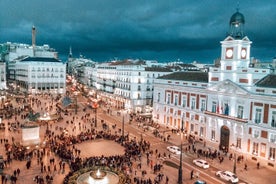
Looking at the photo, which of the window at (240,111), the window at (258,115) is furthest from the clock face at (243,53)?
the window at (258,115)

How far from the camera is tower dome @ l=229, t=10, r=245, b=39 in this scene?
1628 inches

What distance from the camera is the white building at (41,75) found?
11044 cm

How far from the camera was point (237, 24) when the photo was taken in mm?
41406

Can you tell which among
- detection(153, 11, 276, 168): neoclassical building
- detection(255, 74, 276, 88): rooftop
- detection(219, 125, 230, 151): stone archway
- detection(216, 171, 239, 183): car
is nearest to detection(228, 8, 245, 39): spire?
detection(153, 11, 276, 168): neoclassical building

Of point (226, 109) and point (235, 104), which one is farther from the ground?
point (235, 104)

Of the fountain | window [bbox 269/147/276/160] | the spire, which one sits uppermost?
the spire

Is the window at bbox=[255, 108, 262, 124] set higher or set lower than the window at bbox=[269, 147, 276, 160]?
higher

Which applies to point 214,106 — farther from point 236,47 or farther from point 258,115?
point 236,47

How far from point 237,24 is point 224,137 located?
19054 millimetres

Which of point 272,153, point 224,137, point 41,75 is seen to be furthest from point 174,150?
point 41,75

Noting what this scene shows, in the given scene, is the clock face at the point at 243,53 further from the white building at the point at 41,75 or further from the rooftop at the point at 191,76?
the white building at the point at 41,75

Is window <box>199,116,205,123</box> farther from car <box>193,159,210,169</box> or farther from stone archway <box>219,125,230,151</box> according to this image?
car <box>193,159,210,169</box>

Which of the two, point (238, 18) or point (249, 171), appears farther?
point (238, 18)

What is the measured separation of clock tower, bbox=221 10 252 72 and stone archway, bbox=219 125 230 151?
1003cm
